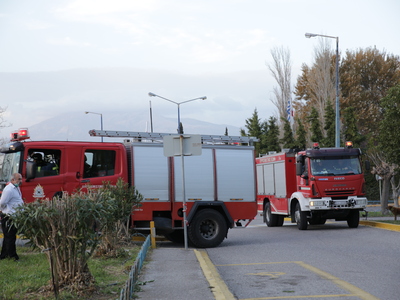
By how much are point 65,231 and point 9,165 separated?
7.44m

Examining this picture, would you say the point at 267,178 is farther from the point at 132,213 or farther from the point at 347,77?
the point at 347,77

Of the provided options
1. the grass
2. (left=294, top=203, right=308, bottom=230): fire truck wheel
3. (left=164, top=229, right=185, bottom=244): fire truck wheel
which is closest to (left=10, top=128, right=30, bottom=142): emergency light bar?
the grass

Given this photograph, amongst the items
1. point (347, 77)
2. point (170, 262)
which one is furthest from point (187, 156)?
point (347, 77)

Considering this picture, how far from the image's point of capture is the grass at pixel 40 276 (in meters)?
7.99

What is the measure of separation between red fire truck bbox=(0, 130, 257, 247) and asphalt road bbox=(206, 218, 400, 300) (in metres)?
0.99

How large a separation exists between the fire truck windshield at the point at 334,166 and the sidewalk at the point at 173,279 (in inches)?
371

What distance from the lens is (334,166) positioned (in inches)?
845

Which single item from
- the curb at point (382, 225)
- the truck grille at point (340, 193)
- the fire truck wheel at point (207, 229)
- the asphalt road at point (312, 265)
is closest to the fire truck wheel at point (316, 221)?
the truck grille at point (340, 193)

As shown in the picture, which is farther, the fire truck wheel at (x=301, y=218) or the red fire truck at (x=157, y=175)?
the fire truck wheel at (x=301, y=218)

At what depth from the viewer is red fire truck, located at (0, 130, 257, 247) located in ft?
48.6

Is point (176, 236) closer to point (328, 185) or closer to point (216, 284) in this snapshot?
point (328, 185)

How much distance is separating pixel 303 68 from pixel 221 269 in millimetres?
49804

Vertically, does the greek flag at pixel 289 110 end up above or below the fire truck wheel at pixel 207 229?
above

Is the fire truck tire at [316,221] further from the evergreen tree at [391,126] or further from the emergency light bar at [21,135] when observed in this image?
the emergency light bar at [21,135]
